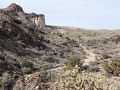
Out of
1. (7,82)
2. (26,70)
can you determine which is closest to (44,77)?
(7,82)

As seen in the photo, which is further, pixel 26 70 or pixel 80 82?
pixel 26 70

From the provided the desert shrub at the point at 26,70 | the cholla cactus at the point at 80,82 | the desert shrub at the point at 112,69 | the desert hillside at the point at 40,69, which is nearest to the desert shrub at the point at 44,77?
the desert hillside at the point at 40,69

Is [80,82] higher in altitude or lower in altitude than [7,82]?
higher

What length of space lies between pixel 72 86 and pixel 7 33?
2915 cm

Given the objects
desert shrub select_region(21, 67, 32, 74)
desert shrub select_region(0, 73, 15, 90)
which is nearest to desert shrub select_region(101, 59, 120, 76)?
desert shrub select_region(21, 67, 32, 74)

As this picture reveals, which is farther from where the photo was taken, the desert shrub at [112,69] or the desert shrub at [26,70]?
the desert shrub at [112,69]

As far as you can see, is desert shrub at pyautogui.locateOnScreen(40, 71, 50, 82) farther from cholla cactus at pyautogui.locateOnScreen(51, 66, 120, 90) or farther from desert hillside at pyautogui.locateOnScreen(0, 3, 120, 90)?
cholla cactus at pyautogui.locateOnScreen(51, 66, 120, 90)

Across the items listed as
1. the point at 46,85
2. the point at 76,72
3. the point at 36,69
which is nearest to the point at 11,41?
the point at 36,69

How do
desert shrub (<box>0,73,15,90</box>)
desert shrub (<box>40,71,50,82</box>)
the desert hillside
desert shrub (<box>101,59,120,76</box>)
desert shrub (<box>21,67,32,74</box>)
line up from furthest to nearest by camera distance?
desert shrub (<box>101,59,120,76</box>), desert shrub (<box>21,67,32,74</box>), desert shrub (<box>40,71,50,82</box>), desert shrub (<box>0,73,15,90</box>), the desert hillside

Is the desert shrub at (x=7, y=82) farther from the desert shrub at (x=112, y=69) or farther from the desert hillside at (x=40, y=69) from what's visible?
the desert shrub at (x=112, y=69)

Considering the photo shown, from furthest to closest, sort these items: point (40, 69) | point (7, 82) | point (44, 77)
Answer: point (40, 69), point (44, 77), point (7, 82)

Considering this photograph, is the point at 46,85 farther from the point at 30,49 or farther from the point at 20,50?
the point at 30,49

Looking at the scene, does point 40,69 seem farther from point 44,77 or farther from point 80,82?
point 80,82

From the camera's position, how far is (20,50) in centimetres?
3597
